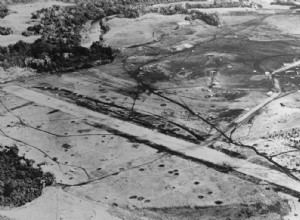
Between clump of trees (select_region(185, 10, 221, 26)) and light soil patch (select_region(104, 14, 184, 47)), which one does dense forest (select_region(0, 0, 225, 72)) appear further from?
light soil patch (select_region(104, 14, 184, 47))

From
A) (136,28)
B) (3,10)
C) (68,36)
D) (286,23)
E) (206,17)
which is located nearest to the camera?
(68,36)

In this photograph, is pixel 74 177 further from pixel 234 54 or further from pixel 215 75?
pixel 234 54

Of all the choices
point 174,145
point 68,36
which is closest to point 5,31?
point 68,36

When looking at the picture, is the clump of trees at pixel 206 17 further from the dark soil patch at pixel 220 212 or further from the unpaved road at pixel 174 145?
the dark soil patch at pixel 220 212

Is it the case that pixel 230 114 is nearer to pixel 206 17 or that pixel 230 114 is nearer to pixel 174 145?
pixel 174 145

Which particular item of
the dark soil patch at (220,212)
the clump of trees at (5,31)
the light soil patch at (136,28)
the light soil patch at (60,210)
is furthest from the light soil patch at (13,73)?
the dark soil patch at (220,212)

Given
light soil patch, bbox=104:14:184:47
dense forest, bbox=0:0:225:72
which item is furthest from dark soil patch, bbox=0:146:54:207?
light soil patch, bbox=104:14:184:47
